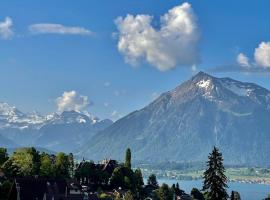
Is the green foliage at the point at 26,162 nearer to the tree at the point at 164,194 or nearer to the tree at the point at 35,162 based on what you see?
the tree at the point at 35,162

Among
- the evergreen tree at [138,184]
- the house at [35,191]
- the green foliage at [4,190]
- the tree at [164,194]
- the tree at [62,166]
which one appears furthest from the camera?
the evergreen tree at [138,184]

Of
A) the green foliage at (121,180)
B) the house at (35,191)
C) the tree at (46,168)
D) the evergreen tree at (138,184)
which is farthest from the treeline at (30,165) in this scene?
the evergreen tree at (138,184)

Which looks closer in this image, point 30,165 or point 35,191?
point 35,191

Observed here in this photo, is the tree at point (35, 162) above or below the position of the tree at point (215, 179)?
above

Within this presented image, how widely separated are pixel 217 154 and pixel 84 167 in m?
123

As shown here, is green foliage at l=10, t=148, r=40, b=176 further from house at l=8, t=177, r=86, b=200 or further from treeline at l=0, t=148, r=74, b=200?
house at l=8, t=177, r=86, b=200

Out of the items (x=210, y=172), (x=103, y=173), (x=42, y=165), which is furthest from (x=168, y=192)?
(x=210, y=172)

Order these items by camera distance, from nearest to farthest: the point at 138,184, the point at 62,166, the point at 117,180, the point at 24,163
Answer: the point at 24,163 < the point at 62,166 < the point at 117,180 < the point at 138,184

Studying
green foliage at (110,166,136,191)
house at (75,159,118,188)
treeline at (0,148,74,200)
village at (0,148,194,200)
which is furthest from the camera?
green foliage at (110,166,136,191)

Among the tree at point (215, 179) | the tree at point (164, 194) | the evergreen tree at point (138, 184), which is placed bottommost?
the tree at point (215, 179)

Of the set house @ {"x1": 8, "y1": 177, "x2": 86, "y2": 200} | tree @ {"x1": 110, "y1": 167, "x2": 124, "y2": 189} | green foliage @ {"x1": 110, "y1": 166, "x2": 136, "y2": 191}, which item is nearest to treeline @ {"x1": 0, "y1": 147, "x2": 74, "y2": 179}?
house @ {"x1": 8, "y1": 177, "x2": 86, "y2": 200}

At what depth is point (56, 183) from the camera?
101125 mm

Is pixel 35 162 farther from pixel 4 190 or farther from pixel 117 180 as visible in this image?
pixel 117 180

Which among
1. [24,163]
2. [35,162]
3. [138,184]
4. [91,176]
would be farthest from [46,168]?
[138,184]
